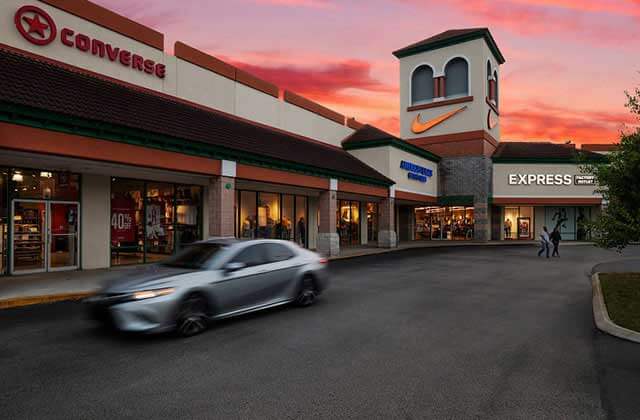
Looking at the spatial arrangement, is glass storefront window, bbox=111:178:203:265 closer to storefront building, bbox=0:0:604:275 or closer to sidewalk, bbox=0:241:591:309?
storefront building, bbox=0:0:604:275

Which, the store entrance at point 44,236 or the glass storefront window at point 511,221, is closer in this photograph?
the store entrance at point 44,236

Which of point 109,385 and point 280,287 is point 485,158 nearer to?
point 280,287

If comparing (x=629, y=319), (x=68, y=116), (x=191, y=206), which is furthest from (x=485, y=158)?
(x=68, y=116)

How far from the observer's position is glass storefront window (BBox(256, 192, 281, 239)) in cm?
2186

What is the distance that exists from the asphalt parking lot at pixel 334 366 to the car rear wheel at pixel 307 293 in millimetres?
221

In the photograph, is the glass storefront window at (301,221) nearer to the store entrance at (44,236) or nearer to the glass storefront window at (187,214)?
the glass storefront window at (187,214)

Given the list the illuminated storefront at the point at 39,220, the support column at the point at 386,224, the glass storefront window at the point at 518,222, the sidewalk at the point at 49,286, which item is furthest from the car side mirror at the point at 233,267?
the glass storefront window at the point at 518,222

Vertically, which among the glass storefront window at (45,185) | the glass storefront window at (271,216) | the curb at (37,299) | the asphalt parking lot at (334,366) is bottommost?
the asphalt parking lot at (334,366)

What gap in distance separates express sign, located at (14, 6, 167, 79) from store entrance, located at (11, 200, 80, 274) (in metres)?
5.20

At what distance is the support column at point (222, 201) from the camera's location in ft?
50.3

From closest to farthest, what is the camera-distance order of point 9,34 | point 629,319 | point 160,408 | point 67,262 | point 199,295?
point 160,408 < point 199,295 < point 629,319 < point 9,34 < point 67,262

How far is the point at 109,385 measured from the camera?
4.83 meters

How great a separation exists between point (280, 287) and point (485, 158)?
102ft

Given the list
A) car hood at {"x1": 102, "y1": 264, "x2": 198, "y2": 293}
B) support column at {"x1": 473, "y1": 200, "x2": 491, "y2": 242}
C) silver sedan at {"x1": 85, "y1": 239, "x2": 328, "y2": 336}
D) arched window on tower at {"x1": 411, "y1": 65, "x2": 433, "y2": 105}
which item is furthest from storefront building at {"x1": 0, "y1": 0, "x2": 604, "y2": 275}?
arched window on tower at {"x1": 411, "y1": 65, "x2": 433, "y2": 105}
